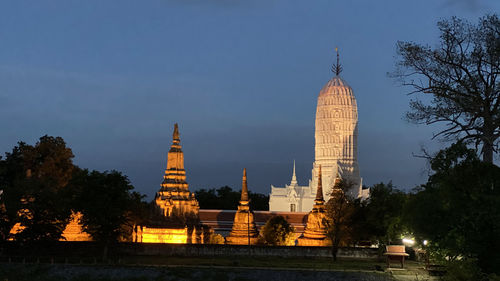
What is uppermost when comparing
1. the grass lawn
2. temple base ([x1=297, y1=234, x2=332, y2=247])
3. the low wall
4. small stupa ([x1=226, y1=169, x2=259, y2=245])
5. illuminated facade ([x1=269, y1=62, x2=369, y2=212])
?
illuminated facade ([x1=269, y1=62, x2=369, y2=212])

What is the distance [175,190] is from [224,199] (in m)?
51.5

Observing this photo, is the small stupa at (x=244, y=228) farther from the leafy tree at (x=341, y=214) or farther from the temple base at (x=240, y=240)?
the leafy tree at (x=341, y=214)

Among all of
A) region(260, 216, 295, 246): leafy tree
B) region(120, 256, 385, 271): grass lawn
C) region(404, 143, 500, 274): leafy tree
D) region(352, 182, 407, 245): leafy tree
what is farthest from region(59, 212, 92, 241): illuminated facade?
region(404, 143, 500, 274): leafy tree

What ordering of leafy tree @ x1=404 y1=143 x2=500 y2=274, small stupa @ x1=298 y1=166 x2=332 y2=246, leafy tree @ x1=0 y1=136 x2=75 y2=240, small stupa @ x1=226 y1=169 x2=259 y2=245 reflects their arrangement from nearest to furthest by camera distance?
leafy tree @ x1=404 y1=143 x2=500 y2=274 → leafy tree @ x1=0 y1=136 x2=75 y2=240 → small stupa @ x1=298 y1=166 x2=332 y2=246 → small stupa @ x1=226 y1=169 x2=259 y2=245

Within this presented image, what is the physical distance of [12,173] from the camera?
46188 mm

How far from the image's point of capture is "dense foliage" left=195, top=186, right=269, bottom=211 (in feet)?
313

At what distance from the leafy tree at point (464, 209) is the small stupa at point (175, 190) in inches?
866

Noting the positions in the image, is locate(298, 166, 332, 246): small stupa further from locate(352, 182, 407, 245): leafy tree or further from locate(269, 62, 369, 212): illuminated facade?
locate(269, 62, 369, 212): illuminated facade

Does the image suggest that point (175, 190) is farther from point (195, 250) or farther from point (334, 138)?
point (334, 138)

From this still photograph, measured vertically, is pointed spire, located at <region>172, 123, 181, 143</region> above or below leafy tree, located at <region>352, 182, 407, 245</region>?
above

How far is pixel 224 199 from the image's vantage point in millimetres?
97938

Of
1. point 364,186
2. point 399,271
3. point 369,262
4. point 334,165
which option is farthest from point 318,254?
point 364,186

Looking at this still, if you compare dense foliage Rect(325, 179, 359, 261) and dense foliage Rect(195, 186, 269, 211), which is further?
dense foliage Rect(195, 186, 269, 211)

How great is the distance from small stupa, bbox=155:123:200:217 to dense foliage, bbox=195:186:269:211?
4643cm
